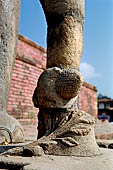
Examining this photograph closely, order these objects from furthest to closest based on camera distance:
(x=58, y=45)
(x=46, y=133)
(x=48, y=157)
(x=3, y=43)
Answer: (x=3, y=43) → (x=58, y=45) → (x=46, y=133) → (x=48, y=157)

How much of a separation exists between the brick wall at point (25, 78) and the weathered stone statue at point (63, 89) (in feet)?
11.0

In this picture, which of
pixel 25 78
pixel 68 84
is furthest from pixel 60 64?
pixel 25 78

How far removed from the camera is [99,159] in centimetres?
102

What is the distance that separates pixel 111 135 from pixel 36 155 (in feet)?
7.79

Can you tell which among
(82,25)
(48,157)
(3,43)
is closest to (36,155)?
(48,157)

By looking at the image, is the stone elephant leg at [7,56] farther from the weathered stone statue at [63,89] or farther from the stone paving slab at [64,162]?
the stone paving slab at [64,162]

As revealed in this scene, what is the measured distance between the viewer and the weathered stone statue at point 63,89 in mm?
1105

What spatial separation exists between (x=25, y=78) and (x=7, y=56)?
11.2 ft

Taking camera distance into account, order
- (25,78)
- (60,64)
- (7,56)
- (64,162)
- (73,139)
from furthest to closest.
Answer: (25,78) < (7,56) < (60,64) < (73,139) < (64,162)

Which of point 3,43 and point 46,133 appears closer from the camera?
point 46,133

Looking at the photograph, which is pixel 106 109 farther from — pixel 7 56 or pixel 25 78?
pixel 7 56

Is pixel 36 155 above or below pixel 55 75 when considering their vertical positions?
below

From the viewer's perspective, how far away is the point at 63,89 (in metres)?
1.18

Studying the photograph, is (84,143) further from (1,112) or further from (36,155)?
(1,112)
